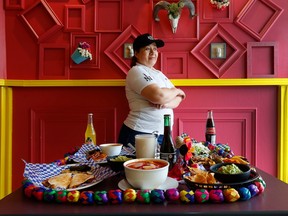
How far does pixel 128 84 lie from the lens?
1807 mm

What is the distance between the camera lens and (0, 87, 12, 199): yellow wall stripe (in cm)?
218

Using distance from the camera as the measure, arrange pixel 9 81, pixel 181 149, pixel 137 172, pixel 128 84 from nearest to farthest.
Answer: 1. pixel 137 172
2. pixel 181 149
3. pixel 128 84
4. pixel 9 81

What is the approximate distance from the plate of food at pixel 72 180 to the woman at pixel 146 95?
0.78 m

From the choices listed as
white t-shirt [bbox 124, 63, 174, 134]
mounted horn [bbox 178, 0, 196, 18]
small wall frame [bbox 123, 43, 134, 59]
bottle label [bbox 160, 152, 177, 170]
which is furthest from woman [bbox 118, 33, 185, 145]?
bottle label [bbox 160, 152, 177, 170]

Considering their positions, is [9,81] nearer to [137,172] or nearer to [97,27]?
[97,27]

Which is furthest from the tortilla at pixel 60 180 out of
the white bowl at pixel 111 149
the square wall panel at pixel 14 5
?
the square wall panel at pixel 14 5

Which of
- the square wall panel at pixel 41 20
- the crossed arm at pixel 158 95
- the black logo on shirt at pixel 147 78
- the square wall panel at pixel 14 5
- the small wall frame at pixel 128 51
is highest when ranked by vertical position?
the square wall panel at pixel 14 5

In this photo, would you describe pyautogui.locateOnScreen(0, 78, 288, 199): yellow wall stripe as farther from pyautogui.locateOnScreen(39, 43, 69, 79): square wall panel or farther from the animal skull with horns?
the animal skull with horns

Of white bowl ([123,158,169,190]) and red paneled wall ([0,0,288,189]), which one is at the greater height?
red paneled wall ([0,0,288,189])

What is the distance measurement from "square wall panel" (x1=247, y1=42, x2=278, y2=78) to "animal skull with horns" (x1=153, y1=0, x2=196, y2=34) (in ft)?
1.74

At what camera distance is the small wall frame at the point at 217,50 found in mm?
2191

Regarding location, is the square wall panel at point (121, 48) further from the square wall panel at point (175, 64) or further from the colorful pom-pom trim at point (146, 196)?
the colorful pom-pom trim at point (146, 196)

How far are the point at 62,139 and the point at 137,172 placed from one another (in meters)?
1.55

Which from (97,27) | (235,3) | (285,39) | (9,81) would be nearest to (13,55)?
(9,81)
